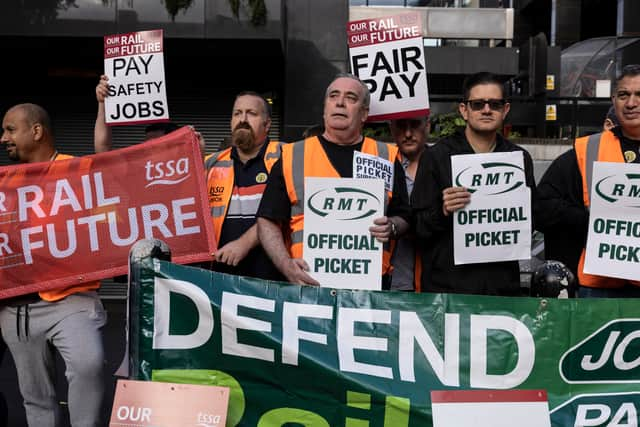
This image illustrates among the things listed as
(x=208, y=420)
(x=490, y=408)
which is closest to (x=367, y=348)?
(x=490, y=408)

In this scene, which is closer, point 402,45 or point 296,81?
point 402,45

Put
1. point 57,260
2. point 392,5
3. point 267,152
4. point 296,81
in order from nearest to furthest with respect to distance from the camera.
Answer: point 57,260
point 267,152
point 296,81
point 392,5

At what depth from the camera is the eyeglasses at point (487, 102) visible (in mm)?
4320

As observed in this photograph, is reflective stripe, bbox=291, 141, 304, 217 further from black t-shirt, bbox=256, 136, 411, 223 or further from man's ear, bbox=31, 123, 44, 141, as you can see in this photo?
man's ear, bbox=31, 123, 44, 141

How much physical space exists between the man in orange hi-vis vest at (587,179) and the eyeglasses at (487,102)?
0.47 metres

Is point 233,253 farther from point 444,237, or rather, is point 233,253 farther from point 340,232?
point 444,237

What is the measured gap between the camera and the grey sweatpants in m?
4.34

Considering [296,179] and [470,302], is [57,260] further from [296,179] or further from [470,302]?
[470,302]

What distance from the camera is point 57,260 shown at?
14.8 ft

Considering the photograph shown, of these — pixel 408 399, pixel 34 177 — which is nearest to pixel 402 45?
pixel 34 177

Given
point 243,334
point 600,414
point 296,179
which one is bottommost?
point 600,414

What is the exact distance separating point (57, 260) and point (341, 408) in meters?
1.92

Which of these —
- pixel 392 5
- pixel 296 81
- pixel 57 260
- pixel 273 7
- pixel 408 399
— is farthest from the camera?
pixel 392 5

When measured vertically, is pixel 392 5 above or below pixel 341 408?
above
